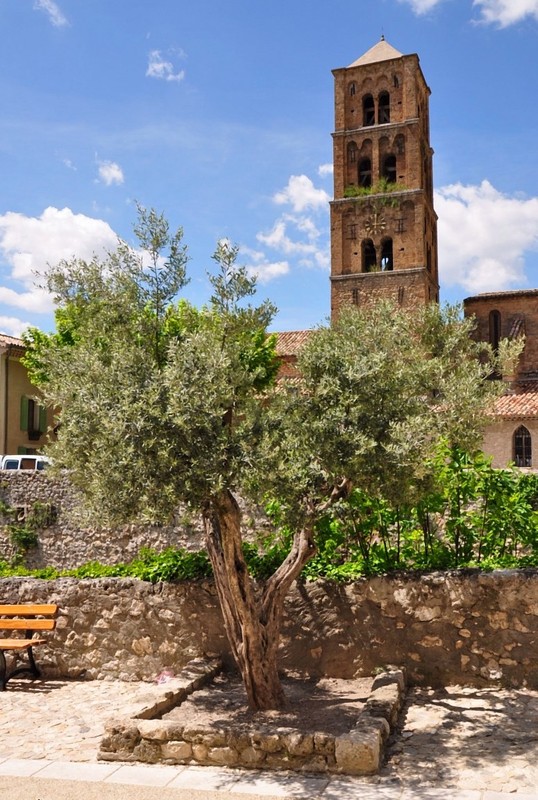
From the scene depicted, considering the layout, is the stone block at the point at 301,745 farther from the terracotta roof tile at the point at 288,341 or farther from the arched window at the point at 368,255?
the arched window at the point at 368,255

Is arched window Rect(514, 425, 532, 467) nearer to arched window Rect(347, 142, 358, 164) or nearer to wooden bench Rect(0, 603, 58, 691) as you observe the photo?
arched window Rect(347, 142, 358, 164)

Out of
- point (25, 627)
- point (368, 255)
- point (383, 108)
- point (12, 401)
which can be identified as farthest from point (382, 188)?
point (25, 627)

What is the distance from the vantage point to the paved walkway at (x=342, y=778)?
624 centimetres

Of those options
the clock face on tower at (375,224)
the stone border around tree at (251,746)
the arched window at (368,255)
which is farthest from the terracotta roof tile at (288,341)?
the stone border around tree at (251,746)

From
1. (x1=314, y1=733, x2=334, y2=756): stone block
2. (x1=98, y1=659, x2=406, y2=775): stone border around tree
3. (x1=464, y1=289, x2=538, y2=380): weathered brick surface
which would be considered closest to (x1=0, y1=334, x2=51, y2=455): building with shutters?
(x1=464, y1=289, x2=538, y2=380): weathered brick surface

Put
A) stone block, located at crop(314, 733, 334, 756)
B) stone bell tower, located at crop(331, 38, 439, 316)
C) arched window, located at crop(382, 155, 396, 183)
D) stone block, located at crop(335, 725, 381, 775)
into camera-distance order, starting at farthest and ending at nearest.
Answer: arched window, located at crop(382, 155, 396, 183) → stone bell tower, located at crop(331, 38, 439, 316) → stone block, located at crop(314, 733, 334, 756) → stone block, located at crop(335, 725, 381, 775)

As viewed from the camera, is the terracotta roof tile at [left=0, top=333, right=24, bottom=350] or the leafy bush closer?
the leafy bush

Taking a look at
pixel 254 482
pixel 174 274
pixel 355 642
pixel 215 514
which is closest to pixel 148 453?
pixel 254 482

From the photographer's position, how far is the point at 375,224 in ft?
138

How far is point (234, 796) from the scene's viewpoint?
6195mm

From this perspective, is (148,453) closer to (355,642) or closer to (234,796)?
(234,796)

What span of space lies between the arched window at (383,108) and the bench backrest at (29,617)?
40.3 metres

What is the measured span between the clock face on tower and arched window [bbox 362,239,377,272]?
0.62m

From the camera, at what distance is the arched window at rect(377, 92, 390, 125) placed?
44344mm
